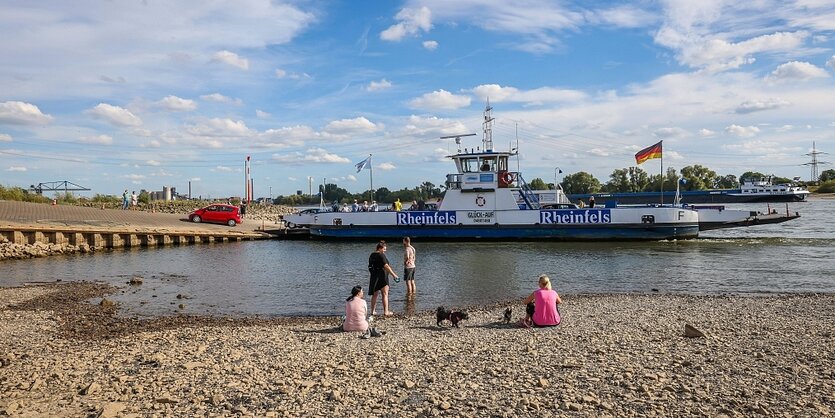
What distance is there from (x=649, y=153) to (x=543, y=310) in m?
25.8

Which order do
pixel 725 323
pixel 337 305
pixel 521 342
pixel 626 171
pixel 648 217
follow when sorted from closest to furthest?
pixel 521 342 → pixel 725 323 → pixel 337 305 → pixel 648 217 → pixel 626 171

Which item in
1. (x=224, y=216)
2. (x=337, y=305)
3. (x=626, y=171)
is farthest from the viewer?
(x=626, y=171)

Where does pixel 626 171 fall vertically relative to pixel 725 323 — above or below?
above

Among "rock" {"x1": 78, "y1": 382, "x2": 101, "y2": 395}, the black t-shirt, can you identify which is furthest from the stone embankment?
"rock" {"x1": 78, "y1": 382, "x2": 101, "y2": 395}

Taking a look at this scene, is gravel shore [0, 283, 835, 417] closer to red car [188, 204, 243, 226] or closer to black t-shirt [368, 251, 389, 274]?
black t-shirt [368, 251, 389, 274]

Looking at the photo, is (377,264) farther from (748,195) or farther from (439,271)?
(748,195)

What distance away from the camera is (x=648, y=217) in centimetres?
3212

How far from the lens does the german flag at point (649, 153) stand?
3294cm

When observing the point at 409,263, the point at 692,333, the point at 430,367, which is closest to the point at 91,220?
the point at 409,263

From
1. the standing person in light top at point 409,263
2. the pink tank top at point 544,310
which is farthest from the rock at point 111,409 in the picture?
the standing person in light top at point 409,263

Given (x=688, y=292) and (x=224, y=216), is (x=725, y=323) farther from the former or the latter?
(x=224, y=216)

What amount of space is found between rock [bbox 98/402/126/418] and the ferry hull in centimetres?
2827

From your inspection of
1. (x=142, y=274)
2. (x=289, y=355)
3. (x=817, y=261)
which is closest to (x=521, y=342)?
(x=289, y=355)

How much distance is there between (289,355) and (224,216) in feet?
115
